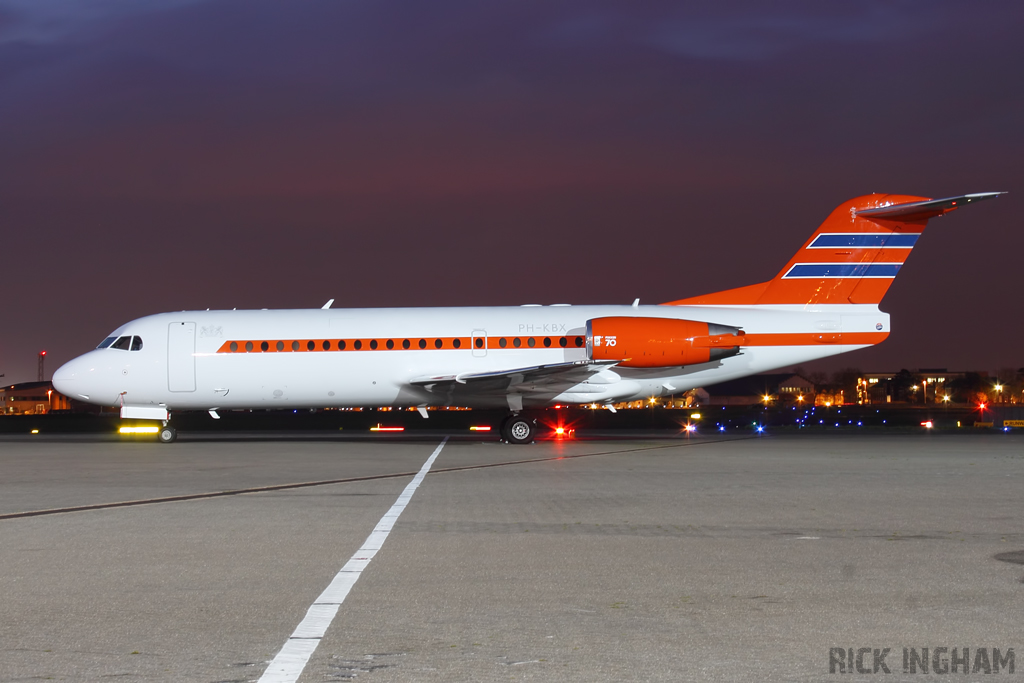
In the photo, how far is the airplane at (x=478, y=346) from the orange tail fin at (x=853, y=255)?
3cm

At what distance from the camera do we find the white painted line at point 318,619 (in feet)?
16.1

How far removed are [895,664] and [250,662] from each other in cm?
327

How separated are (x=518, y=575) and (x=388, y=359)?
19.6 metres

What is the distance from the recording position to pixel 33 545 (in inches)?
352

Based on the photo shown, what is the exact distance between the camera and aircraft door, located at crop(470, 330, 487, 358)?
1052 inches

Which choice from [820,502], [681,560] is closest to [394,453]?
[820,502]

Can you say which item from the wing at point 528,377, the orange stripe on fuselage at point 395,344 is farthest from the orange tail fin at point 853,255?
the orange stripe on fuselage at point 395,344

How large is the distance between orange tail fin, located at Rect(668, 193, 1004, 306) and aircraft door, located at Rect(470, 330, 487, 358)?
26.2 feet

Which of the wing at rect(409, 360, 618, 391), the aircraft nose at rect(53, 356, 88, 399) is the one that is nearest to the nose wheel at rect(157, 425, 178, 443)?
the aircraft nose at rect(53, 356, 88, 399)

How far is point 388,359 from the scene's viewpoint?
26.7m

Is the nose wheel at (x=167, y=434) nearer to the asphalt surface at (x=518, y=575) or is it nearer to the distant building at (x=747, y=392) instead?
the asphalt surface at (x=518, y=575)

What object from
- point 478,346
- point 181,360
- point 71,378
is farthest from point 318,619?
point 71,378

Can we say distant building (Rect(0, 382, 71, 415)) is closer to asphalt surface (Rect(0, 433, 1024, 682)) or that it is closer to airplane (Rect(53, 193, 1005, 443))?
airplane (Rect(53, 193, 1005, 443))

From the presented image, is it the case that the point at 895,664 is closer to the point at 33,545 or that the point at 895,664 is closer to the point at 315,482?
the point at 33,545
